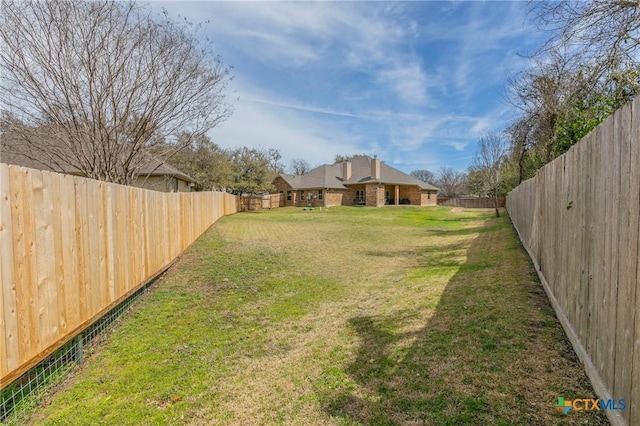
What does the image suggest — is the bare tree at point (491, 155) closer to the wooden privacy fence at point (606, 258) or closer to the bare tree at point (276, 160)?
the wooden privacy fence at point (606, 258)

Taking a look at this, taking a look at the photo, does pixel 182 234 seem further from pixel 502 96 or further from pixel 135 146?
pixel 502 96

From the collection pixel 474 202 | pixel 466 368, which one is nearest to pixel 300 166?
pixel 474 202

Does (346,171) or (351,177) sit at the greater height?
(346,171)

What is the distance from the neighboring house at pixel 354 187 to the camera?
33.6m

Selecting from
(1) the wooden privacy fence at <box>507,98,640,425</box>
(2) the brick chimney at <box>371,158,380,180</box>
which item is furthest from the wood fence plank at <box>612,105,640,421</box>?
(2) the brick chimney at <box>371,158,380,180</box>

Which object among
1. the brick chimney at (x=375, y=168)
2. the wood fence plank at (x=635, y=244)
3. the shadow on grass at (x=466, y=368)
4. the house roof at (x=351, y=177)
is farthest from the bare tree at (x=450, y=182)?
the wood fence plank at (x=635, y=244)

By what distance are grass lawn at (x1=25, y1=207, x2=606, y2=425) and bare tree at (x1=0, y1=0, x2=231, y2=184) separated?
4241mm

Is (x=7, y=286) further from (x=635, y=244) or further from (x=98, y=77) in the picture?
(x=98, y=77)

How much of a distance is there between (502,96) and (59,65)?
13939 mm

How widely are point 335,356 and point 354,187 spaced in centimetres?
3176

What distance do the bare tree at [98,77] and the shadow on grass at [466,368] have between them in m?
7.59

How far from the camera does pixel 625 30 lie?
494 centimetres

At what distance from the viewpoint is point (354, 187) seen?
34812 mm

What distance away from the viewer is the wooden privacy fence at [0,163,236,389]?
2.40 metres
